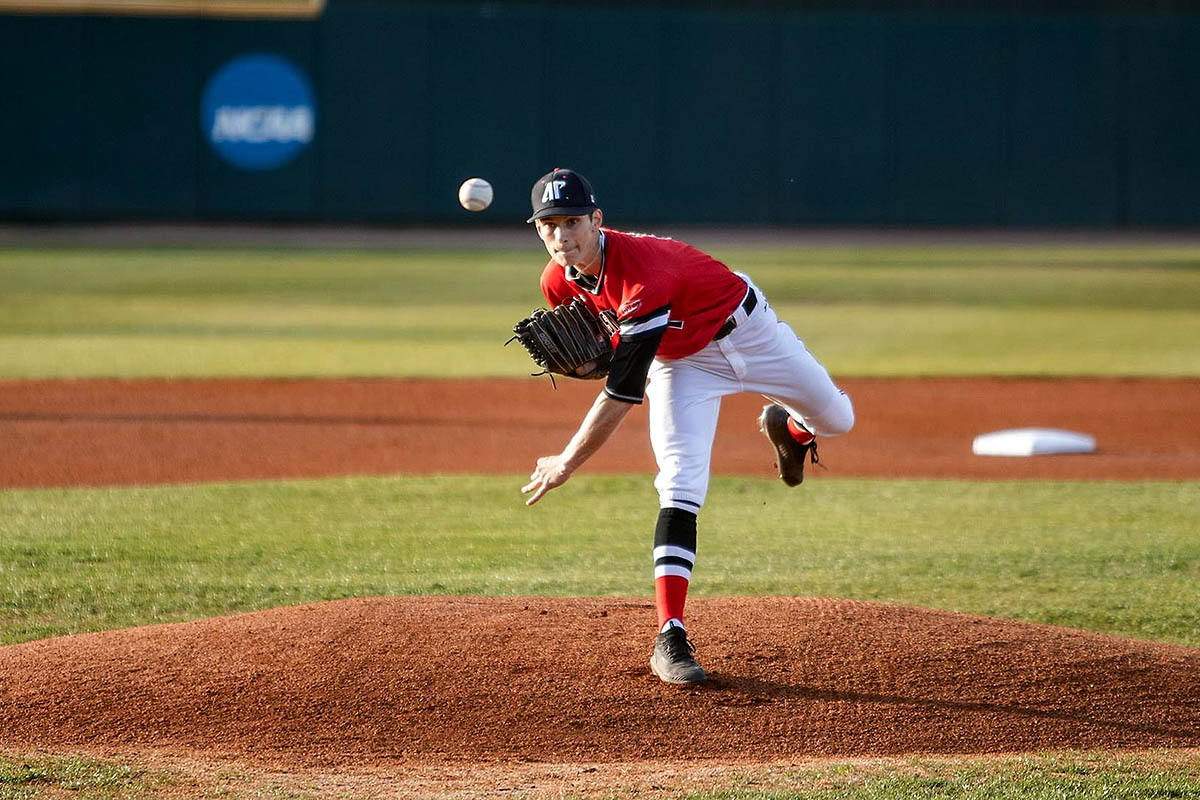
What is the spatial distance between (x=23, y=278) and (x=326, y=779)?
17.3 m

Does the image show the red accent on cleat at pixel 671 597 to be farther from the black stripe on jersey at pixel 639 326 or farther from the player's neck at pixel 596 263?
the player's neck at pixel 596 263

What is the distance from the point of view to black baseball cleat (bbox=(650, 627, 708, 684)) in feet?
13.7

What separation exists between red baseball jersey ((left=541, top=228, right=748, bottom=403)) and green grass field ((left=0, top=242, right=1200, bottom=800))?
4.27 ft

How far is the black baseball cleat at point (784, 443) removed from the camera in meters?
5.78

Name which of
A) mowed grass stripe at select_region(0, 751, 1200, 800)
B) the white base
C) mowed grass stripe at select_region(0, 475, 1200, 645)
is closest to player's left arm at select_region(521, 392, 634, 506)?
mowed grass stripe at select_region(0, 751, 1200, 800)

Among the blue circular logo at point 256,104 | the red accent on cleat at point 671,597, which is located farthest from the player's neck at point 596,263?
the blue circular logo at point 256,104

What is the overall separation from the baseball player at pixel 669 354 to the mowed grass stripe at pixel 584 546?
1.30m

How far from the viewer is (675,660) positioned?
4.19 metres

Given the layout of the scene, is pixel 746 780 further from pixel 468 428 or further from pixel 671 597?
pixel 468 428

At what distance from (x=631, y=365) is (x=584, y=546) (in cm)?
258

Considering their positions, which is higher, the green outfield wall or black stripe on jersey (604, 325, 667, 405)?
the green outfield wall

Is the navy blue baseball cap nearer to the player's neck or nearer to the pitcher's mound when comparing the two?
the player's neck

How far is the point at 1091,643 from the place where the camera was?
4.68 metres

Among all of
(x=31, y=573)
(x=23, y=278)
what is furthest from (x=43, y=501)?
(x=23, y=278)
